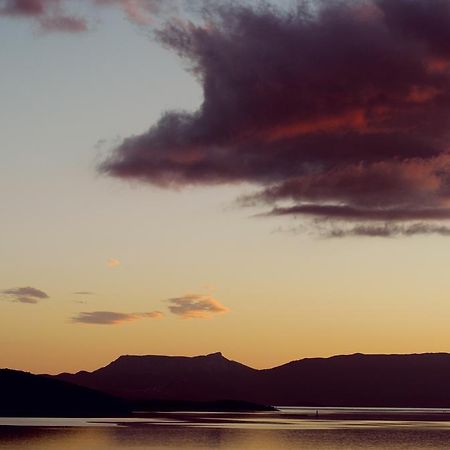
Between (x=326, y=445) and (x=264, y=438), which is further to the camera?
(x=264, y=438)

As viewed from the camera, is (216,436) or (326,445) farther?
A: (216,436)

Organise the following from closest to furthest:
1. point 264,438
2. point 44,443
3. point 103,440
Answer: point 44,443 → point 103,440 → point 264,438

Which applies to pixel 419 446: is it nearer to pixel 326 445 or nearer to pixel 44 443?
pixel 326 445

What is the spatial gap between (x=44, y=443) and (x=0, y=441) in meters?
6.86

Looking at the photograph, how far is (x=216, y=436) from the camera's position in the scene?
169250mm

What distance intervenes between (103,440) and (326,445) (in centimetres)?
3359

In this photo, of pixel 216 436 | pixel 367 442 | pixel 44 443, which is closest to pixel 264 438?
pixel 216 436

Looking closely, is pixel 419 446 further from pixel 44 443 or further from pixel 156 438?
pixel 44 443

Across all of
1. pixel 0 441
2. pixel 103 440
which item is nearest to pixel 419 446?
pixel 103 440

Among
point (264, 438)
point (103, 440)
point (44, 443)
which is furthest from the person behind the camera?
point (264, 438)

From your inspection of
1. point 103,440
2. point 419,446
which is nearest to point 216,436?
point 103,440

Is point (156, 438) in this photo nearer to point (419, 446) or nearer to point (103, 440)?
point (103, 440)

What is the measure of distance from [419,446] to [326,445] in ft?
45.6

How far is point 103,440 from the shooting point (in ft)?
486
